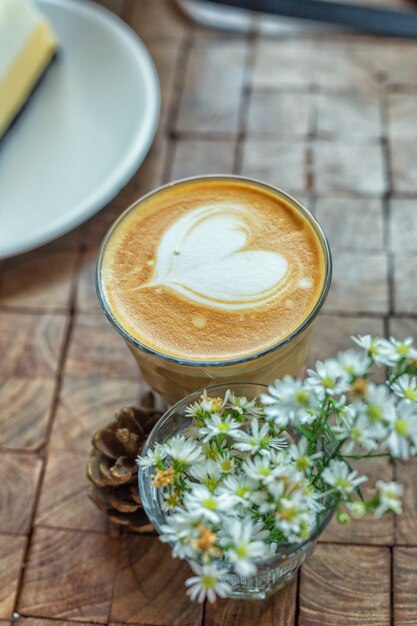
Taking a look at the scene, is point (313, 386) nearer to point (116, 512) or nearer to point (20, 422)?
point (116, 512)

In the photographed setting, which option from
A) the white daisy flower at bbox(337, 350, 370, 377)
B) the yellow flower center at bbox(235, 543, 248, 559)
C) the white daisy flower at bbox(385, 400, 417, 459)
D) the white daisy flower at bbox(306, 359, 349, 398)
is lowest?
the yellow flower center at bbox(235, 543, 248, 559)

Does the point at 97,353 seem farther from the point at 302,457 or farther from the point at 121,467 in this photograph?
the point at 302,457

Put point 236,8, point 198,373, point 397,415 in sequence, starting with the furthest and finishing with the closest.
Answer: point 236,8, point 198,373, point 397,415

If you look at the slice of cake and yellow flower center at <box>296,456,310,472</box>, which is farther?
the slice of cake

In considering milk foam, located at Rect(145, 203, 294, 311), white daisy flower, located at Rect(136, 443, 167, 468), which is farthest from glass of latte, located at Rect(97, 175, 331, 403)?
white daisy flower, located at Rect(136, 443, 167, 468)

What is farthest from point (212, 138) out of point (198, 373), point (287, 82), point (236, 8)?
point (198, 373)

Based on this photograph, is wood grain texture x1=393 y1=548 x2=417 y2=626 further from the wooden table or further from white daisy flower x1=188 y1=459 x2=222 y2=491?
white daisy flower x1=188 y1=459 x2=222 y2=491
